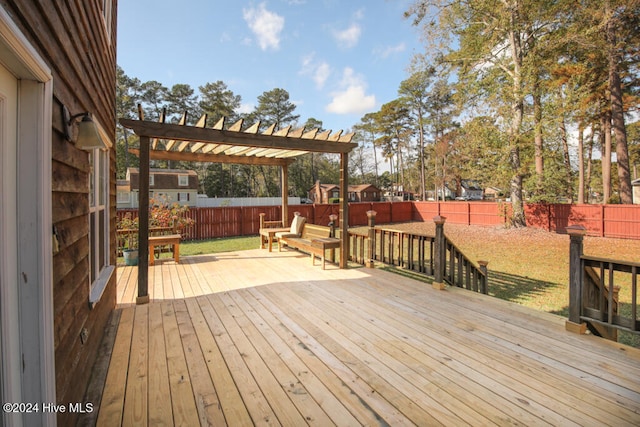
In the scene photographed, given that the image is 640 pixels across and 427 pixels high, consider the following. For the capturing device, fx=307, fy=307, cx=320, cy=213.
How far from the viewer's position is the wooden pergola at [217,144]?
394 cm

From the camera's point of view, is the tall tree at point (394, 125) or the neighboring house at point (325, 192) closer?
the tall tree at point (394, 125)

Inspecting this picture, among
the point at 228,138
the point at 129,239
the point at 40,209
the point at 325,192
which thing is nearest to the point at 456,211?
the point at 228,138

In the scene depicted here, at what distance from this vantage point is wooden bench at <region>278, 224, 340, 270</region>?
18.9 feet

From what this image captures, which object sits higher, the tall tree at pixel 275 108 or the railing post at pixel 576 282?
the tall tree at pixel 275 108

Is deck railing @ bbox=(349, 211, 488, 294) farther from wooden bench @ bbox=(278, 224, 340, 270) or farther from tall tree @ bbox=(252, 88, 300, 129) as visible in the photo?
tall tree @ bbox=(252, 88, 300, 129)

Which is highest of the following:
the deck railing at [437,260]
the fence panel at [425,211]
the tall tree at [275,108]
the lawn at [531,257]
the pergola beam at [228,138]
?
the tall tree at [275,108]

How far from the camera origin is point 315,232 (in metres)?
6.62

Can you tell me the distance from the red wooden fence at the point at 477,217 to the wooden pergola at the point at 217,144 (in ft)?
17.3

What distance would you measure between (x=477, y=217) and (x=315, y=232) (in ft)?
41.6

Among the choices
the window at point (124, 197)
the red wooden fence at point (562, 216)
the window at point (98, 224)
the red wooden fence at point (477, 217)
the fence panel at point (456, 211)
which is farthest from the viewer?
the window at point (124, 197)

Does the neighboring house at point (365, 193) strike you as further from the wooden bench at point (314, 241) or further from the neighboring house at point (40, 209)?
the neighboring house at point (40, 209)

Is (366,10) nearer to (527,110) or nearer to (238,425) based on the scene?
(527,110)

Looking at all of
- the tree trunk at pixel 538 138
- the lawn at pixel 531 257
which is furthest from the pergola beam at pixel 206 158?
the tree trunk at pixel 538 138

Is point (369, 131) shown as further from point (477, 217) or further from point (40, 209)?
point (40, 209)
